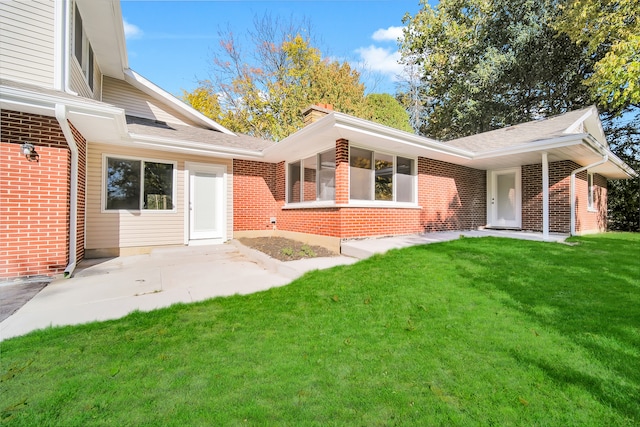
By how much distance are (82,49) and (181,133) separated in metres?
2.75

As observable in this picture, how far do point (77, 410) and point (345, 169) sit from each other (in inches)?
227

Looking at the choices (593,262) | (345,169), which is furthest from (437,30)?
(593,262)

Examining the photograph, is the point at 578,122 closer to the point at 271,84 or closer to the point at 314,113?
the point at 314,113

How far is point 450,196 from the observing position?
9.41 m

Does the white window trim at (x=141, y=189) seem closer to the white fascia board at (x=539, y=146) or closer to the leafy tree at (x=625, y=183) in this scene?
the white fascia board at (x=539, y=146)

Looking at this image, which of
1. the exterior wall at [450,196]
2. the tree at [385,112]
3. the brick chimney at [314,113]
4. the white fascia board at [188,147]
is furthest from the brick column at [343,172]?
the tree at [385,112]

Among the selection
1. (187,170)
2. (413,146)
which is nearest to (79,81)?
(187,170)

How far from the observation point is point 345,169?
6.65 m

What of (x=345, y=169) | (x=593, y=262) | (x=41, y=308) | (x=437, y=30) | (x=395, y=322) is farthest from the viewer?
(x=437, y=30)

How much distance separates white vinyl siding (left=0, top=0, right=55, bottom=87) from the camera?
16.0 feet

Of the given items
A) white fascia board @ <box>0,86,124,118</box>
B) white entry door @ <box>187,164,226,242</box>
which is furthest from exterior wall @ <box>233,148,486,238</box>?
white fascia board @ <box>0,86,124,118</box>

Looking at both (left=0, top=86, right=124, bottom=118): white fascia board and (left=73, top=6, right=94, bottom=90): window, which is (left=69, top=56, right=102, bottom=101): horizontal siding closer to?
(left=73, top=6, right=94, bottom=90): window

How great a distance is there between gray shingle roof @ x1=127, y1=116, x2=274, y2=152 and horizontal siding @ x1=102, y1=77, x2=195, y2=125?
0.95 feet

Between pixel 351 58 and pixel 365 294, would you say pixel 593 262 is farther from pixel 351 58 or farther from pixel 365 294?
pixel 351 58
